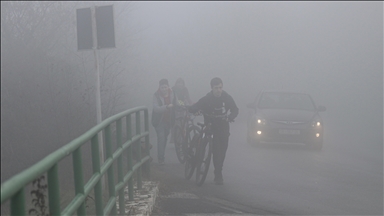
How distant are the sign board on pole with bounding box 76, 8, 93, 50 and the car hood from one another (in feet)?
27.6

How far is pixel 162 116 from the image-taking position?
12.4 m

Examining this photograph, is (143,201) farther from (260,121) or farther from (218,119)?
(260,121)

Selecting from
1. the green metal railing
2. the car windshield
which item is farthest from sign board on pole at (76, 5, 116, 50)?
the car windshield

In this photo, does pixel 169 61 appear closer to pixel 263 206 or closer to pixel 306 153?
pixel 306 153

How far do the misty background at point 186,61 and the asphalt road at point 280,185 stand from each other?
2.33 metres

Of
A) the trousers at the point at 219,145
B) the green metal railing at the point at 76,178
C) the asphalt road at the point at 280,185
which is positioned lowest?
the asphalt road at the point at 280,185

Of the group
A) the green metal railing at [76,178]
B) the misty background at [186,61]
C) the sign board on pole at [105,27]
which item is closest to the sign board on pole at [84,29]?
the sign board on pole at [105,27]

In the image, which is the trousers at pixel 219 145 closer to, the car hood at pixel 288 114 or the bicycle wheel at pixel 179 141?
the bicycle wheel at pixel 179 141

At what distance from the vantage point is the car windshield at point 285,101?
682 inches

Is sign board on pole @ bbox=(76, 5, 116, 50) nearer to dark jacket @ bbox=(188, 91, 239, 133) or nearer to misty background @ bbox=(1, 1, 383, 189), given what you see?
misty background @ bbox=(1, 1, 383, 189)

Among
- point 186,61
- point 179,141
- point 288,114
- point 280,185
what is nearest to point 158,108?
point 179,141

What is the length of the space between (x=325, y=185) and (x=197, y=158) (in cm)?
233

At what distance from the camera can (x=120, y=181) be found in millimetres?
6008

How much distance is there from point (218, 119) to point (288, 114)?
684 centimetres
